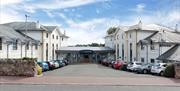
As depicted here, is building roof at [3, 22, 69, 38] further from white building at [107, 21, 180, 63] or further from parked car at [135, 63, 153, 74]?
parked car at [135, 63, 153, 74]

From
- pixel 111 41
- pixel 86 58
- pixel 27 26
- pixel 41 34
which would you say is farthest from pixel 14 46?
pixel 111 41

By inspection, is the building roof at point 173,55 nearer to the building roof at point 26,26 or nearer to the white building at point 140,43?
the white building at point 140,43

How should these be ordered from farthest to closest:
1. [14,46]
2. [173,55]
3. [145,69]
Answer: [14,46], [173,55], [145,69]

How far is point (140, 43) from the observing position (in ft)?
203

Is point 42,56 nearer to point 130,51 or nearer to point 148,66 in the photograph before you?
point 130,51

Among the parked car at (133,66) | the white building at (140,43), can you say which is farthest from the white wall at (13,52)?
the white building at (140,43)

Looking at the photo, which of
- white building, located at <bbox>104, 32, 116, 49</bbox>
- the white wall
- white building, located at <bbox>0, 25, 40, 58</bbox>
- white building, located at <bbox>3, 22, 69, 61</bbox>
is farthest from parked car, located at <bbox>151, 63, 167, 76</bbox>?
white building, located at <bbox>104, 32, 116, 49</bbox>

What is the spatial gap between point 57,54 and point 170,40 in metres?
33.8

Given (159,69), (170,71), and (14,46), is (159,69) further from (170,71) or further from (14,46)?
(14,46)

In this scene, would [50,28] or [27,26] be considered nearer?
[27,26]

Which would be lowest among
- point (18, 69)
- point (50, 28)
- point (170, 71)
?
point (170, 71)

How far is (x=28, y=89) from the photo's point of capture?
18.9m

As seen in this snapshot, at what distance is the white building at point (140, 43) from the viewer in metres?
56.1

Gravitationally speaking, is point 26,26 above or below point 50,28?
below
